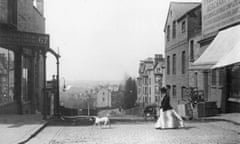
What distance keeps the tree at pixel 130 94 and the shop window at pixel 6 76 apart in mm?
44140

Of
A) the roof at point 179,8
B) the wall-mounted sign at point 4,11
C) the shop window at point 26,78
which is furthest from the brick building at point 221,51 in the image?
the roof at point 179,8

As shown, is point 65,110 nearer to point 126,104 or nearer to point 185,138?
point 185,138

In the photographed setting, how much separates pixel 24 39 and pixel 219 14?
28.2 ft

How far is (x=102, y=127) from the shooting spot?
12.2 m

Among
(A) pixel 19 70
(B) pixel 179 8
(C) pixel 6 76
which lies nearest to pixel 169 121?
(C) pixel 6 76

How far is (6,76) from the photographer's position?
1748 cm

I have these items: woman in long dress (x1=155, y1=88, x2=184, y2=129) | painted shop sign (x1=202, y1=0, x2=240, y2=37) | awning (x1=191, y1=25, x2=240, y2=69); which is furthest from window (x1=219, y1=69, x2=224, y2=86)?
woman in long dress (x1=155, y1=88, x2=184, y2=129)

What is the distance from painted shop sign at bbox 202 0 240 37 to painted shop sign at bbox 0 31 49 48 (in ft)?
24.1

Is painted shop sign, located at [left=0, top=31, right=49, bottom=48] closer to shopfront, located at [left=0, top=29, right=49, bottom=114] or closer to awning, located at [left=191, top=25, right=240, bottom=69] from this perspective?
shopfront, located at [left=0, top=29, right=49, bottom=114]

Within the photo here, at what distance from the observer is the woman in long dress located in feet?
37.9

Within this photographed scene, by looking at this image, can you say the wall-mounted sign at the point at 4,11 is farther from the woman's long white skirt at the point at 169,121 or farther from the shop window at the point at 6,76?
the woman's long white skirt at the point at 169,121

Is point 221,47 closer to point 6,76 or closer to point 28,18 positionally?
point 6,76

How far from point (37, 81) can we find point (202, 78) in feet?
35.4

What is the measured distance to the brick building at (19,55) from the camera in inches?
640
